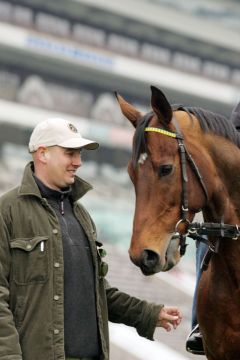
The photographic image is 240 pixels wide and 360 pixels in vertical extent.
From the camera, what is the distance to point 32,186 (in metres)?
4.54

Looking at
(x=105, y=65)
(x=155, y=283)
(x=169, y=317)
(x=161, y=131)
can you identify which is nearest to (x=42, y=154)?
(x=161, y=131)

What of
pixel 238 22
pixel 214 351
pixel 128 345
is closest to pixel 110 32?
pixel 238 22

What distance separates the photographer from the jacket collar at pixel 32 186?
4508 millimetres

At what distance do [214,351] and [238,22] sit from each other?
2105 inches

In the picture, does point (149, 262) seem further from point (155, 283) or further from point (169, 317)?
point (155, 283)

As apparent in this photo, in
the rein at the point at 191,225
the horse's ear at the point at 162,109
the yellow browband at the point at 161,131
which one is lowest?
the rein at the point at 191,225

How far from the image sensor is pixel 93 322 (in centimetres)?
461

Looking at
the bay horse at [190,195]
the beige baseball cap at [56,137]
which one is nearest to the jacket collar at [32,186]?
the beige baseball cap at [56,137]

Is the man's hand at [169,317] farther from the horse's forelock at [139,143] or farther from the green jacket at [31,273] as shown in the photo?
the horse's forelock at [139,143]

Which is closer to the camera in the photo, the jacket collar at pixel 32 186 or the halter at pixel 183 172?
the halter at pixel 183 172

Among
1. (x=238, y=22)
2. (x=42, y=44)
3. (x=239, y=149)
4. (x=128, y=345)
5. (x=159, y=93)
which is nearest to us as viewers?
(x=159, y=93)

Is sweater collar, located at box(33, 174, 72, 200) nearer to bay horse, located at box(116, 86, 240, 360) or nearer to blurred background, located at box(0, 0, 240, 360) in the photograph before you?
bay horse, located at box(116, 86, 240, 360)

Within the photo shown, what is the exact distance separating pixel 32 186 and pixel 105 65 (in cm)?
4431

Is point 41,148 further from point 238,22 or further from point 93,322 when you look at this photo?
point 238,22
